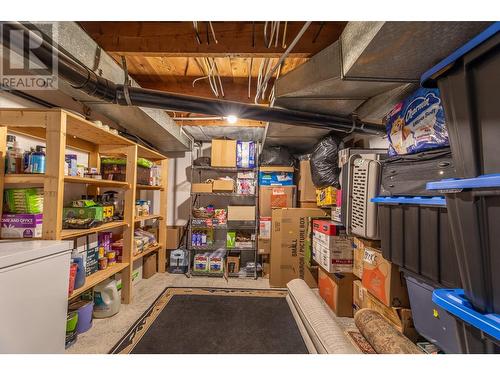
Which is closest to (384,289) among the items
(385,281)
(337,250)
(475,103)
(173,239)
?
(385,281)

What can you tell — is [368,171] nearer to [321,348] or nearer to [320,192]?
[320,192]

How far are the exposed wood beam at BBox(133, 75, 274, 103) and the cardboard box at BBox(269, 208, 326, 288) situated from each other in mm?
1549

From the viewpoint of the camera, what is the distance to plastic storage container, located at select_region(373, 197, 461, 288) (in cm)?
105

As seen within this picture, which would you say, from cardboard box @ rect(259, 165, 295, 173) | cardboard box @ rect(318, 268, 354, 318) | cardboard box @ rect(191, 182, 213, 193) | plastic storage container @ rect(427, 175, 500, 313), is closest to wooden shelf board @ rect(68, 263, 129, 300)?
cardboard box @ rect(191, 182, 213, 193)

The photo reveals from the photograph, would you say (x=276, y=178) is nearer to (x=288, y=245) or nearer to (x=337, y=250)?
(x=288, y=245)

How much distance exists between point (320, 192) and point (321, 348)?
1873mm

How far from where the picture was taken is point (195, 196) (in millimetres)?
3750

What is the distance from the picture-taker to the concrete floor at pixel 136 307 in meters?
1.72

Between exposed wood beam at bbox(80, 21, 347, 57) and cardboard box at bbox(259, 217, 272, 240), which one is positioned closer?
exposed wood beam at bbox(80, 21, 347, 57)

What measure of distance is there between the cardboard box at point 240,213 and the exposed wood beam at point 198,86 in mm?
1542

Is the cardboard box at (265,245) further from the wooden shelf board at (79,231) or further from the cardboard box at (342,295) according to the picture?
the wooden shelf board at (79,231)

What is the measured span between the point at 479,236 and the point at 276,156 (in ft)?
9.17

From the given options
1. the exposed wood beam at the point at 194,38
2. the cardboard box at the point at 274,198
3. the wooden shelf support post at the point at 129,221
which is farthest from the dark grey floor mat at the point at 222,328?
the exposed wood beam at the point at 194,38

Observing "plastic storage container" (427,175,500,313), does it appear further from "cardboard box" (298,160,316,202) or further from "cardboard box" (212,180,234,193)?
"cardboard box" (212,180,234,193)
